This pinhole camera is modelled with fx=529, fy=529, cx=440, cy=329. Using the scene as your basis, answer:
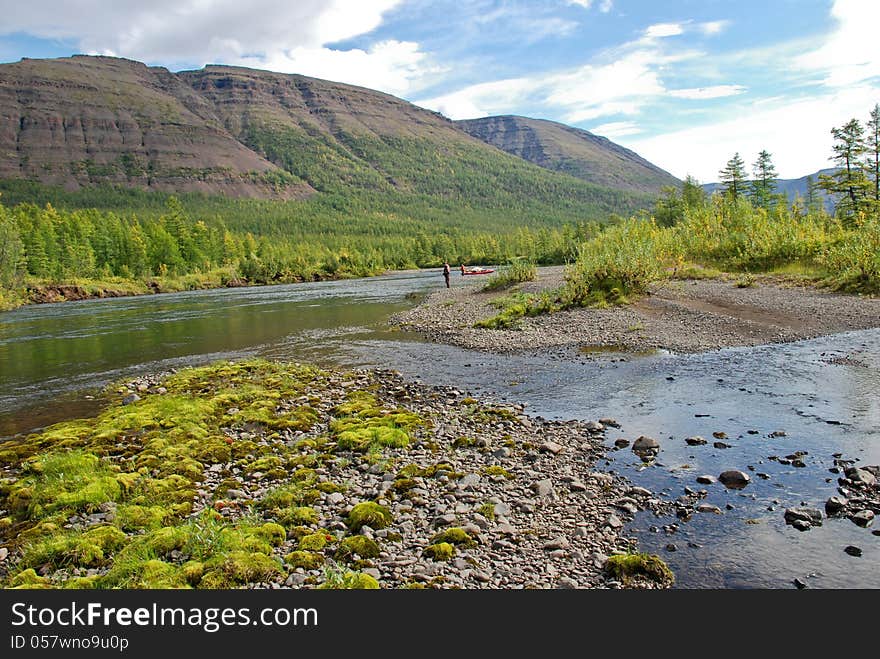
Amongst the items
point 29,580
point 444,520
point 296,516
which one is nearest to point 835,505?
point 444,520

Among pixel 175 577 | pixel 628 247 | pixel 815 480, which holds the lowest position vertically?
pixel 815 480

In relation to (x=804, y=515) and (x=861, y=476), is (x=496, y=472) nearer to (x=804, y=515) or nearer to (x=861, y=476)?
(x=804, y=515)

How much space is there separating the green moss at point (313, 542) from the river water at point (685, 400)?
4422 millimetres

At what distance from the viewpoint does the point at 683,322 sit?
24.3 m

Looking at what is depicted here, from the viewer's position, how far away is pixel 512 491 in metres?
9.07

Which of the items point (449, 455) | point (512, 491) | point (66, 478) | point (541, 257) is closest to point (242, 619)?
point (512, 491)

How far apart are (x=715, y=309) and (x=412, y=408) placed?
61.7 feet

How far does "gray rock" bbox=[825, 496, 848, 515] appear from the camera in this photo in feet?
25.6

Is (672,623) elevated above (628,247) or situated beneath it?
situated beneath

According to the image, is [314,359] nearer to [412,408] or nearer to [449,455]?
[412,408]

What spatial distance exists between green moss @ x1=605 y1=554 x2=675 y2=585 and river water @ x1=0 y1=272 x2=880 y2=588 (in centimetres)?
31

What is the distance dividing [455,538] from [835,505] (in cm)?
569

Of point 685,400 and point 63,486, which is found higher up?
point 63,486

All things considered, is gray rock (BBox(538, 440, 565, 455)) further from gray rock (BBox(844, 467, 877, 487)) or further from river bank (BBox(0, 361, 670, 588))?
gray rock (BBox(844, 467, 877, 487))
